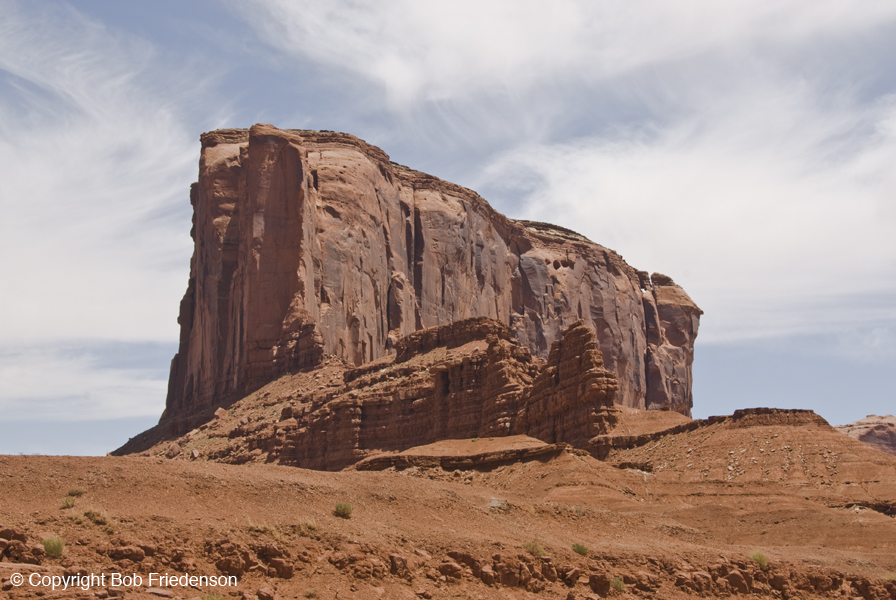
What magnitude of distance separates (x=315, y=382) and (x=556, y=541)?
166 ft

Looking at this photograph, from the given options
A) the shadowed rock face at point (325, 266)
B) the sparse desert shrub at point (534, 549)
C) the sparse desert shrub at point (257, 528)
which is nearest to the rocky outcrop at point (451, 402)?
the shadowed rock face at point (325, 266)

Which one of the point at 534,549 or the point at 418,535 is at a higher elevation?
the point at 418,535

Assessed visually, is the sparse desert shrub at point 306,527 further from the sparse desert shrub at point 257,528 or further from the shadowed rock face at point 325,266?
the shadowed rock face at point 325,266

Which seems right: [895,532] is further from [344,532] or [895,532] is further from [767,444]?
[344,532]

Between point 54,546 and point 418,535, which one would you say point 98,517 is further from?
point 418,535

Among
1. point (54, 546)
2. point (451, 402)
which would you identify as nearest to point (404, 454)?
point (451, 402)

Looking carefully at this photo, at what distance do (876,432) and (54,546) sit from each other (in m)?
121

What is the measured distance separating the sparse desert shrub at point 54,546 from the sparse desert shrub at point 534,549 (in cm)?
916

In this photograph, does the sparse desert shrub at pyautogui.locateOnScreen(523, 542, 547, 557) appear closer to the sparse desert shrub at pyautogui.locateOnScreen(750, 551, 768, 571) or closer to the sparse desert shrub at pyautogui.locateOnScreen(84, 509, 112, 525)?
the sparse desert shrub at pyautogui.locateOnScreen(750, 551, 768, 571)

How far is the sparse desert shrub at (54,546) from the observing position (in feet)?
53.0

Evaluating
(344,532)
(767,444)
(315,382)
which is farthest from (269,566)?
(315,382)

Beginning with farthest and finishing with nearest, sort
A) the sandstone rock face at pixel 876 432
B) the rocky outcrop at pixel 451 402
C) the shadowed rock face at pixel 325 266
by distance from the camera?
1. the sandstone rock face at pixel 876 432
2. the shadowed rock face at pixel 325 266
3. the rocky outcrop at pixel 451 402

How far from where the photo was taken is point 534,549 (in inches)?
845

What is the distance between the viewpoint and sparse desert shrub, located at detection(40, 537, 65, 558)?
16156 millimetres
